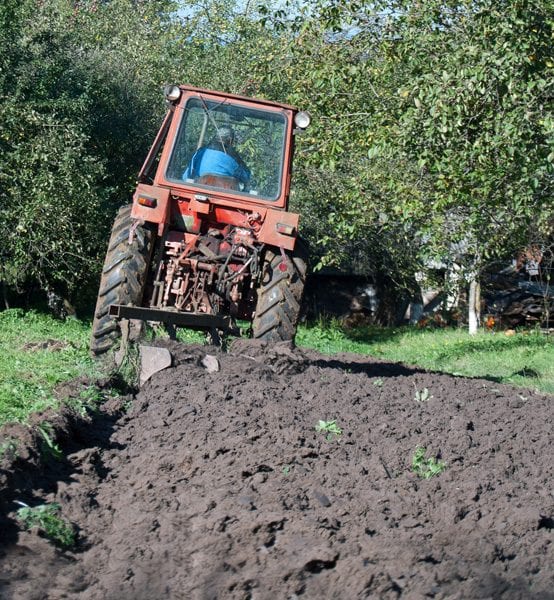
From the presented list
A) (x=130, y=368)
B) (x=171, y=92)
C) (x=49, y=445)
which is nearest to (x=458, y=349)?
(x=171, y=92)

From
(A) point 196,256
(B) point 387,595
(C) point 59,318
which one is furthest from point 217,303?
(C) point 59,318

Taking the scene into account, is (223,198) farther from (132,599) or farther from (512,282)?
(512,282)

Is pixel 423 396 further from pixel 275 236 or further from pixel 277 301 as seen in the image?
pixel 275 236

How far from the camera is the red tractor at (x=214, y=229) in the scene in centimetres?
893

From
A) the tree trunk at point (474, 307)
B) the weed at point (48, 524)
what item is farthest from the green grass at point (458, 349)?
the weed at point (48, 524)

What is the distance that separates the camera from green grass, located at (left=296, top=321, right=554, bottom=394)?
12.5m

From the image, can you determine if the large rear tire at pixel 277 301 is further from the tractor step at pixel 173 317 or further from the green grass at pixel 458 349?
the green grass at pixel 458 349

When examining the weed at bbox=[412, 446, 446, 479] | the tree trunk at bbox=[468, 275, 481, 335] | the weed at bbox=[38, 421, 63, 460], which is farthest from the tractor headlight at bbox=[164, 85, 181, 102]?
the tree trunk at bbox=[468, 275, 481, 335]

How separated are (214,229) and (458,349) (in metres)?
6.68

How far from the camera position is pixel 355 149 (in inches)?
519

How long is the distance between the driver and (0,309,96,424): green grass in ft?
6.60

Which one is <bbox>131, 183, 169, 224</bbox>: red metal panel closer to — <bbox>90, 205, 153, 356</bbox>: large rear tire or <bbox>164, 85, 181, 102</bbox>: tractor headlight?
<bbox>90, 205, 153, 356</bbox>: large rear tire

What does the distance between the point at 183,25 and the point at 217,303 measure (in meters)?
14.0

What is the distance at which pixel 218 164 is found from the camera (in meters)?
9.50
